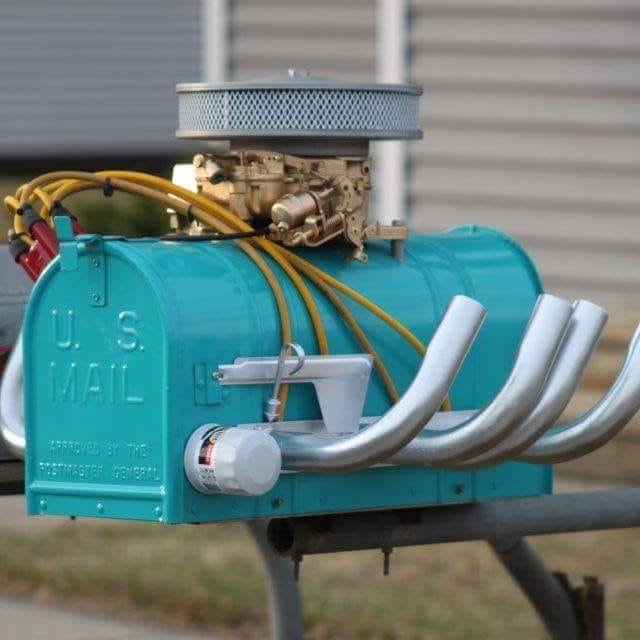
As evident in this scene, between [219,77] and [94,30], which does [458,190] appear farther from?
[94,30]

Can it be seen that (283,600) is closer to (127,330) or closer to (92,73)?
(127,330)

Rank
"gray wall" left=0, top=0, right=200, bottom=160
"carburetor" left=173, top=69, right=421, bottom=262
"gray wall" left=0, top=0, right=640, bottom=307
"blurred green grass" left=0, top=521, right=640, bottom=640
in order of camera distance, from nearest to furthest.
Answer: "carburetor" left=173, top=69, right=421, bottom=262, "blurred green grass" left=0, top=521, right=640, bottom=640, "gray wall" left=0, top=0, right=640, bottom=307, "gray wall" left=0, top=0, right=200, bottom=160

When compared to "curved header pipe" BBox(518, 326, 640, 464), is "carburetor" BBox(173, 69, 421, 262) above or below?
above

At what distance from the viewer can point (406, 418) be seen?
3045 millimetres

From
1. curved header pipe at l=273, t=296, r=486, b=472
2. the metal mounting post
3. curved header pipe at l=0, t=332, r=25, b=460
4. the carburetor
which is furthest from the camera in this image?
the metal mounting post

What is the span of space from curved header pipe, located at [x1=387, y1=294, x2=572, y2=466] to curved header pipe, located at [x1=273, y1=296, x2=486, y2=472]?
9cm

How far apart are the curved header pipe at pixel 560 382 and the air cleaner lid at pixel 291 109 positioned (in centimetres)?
52

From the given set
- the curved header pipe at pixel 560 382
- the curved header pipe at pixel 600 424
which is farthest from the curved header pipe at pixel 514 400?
the curved header pipe at pixel 600 424

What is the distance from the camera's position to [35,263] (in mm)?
3451

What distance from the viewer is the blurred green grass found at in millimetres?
5766

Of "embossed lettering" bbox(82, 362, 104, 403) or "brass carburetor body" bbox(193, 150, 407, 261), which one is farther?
"brass carburetor body" bbox(193, 150, 407, 261)

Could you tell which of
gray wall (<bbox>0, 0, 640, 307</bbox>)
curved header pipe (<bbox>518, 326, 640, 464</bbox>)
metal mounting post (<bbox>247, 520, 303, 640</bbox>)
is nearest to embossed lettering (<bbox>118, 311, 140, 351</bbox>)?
curved header pipe (<bbox>518, 326, 640, 464</bbox>)

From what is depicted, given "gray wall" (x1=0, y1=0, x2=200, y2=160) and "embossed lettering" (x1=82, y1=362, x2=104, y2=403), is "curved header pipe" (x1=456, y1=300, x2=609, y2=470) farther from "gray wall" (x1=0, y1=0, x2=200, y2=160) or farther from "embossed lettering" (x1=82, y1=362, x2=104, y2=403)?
"gray wall" (x1=0, y1=0, x2=200, y2=160)

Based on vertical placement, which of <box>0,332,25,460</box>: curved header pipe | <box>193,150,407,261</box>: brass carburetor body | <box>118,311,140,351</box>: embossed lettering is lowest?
<box>0,332,25,460</box>: curved header pipe
